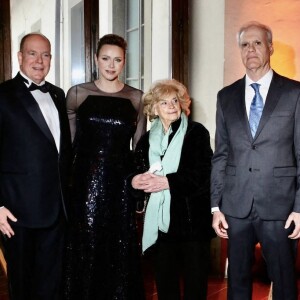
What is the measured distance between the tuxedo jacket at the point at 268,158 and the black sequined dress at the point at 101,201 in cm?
75

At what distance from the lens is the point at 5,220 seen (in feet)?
7.39

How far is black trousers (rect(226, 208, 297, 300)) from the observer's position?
2064 mm

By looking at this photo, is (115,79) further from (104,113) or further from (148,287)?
(148,287)

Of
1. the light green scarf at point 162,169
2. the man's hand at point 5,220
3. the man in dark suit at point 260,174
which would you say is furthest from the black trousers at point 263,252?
the man's hand at point 5,220

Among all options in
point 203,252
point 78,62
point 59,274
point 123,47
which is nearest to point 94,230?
point 59,274

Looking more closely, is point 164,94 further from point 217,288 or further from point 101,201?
point 217,288

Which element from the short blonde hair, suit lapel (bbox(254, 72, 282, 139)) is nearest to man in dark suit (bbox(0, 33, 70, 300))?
the short blonde hair

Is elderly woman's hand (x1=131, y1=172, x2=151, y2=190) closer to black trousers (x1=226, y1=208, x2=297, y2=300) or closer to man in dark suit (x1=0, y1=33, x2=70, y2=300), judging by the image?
man in dark suit (x1=0, y1=33, x2=70, y2=300)

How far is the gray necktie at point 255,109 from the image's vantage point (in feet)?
6.95

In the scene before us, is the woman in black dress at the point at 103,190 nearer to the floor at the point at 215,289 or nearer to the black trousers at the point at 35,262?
the black trousers at the point at 35,262

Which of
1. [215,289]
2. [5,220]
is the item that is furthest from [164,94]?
[215,289]

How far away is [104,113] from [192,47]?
5.65ft

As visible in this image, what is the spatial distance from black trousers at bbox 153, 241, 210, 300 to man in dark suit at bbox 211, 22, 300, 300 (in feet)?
0.76

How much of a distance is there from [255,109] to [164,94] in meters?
0.56
